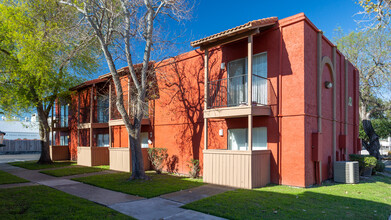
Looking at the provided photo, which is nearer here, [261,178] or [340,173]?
[261,178]

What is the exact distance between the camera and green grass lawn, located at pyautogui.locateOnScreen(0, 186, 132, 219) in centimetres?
548

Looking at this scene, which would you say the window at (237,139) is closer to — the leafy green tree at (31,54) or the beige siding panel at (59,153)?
the leafy green tree at (31,54)

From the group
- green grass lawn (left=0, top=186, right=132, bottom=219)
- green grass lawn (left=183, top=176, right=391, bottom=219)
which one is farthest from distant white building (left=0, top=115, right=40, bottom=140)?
green grass lawn (left=183, top=176, right=391, bottom=219)

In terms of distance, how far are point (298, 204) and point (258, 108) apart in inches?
137

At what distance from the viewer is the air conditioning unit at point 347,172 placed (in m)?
9.69

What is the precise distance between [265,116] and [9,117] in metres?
15.2

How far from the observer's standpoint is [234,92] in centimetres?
1043

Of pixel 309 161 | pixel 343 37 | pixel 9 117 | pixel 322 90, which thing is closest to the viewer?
pixel 309 161

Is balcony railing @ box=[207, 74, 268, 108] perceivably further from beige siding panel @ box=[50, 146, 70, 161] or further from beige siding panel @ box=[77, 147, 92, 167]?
beige siding panel @ box=[50, 146, 70, 161]

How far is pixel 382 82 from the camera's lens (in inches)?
775

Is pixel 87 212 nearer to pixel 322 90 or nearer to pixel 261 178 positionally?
pixel 261 178

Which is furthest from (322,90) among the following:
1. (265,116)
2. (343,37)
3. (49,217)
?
(343,37)

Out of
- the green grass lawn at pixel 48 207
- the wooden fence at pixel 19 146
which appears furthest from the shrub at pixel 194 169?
the wooden fence at pixel 19 146

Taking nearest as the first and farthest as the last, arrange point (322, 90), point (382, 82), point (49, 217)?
point (49, 217) → point (322, 90) → point (382, 82)
